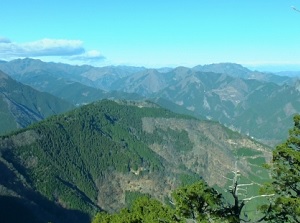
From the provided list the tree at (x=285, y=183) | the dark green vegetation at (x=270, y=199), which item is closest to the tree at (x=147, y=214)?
the dark green vegetation at (x=270, y=199)

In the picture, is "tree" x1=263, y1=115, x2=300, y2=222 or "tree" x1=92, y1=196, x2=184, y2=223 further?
"tree" x1=92, y1=196, x2=184, y2=223

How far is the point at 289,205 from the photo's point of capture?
35531 mm

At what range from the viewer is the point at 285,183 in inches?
1437

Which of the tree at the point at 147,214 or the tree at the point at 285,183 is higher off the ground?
the tree at the point at 285,183

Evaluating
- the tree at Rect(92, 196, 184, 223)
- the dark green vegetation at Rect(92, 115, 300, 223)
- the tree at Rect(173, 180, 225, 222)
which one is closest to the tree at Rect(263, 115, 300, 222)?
the dark green vegetation at Rect(92, 115, 300, 223)

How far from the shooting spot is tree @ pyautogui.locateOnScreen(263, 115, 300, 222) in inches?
1397

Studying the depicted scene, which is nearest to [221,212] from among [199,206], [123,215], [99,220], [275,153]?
[199,206]

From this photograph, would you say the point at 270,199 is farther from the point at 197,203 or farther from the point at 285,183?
the point at 197,203

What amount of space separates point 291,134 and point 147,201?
16823 millimetres

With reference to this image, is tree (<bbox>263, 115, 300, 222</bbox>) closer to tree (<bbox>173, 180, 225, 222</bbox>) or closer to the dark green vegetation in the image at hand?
the dark green vegetation

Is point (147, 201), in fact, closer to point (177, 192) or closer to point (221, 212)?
point (177, 192)

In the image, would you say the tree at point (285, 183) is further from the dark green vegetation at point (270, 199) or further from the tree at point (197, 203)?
the tree at point (197, 203)

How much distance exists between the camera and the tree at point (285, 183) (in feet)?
116

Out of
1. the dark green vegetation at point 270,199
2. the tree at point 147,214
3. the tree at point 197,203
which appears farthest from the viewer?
the tree at point 147,214
